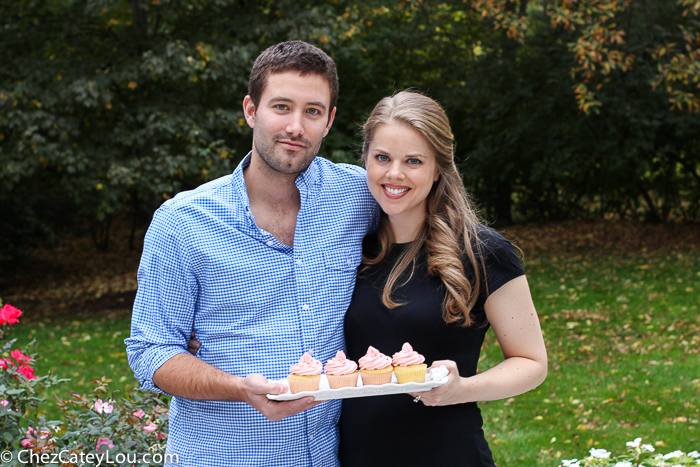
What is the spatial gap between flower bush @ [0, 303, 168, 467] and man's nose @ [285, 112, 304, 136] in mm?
1739

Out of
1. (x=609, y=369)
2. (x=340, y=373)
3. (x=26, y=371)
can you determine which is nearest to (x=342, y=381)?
(x=340, y=373)

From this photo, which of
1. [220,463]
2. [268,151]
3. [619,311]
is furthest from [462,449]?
[619,311]

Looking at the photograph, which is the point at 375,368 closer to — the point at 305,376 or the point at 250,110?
the point at 305,376

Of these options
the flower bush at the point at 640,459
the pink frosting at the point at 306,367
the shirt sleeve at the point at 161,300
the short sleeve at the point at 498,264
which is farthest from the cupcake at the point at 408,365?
the flower bush at the point at 640,459

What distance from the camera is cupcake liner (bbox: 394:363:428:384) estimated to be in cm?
223

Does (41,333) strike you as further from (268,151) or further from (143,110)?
(268,151)

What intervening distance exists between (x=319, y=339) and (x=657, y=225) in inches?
651

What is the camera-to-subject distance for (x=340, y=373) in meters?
2.29

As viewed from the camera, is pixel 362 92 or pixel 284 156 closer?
pixel 284 156

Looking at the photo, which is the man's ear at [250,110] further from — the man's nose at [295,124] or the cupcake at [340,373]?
the cupcake at [340,373]

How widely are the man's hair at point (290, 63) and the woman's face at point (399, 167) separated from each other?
0.33 m

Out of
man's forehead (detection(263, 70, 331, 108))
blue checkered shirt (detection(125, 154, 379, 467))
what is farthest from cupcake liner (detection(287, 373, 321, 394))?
man's forehead (detection(263, 70, 331, 108))

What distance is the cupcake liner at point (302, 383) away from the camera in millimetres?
2145

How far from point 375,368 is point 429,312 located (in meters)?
0.34
